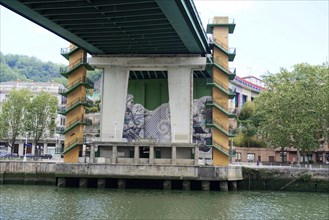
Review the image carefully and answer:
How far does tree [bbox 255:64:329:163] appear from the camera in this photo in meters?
51.4

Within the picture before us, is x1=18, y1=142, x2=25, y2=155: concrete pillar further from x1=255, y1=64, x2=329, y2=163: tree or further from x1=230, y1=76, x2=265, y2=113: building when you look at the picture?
x1=255, y1=64, x2=329, y2=163: tree

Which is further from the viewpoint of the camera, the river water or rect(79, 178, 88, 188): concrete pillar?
rect(79, 178, 88, 188): concrete pillar

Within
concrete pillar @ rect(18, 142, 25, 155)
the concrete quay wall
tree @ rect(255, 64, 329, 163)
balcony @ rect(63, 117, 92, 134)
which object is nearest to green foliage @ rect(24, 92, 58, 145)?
concrete pillar @ rect(18, 142, 25, 155)

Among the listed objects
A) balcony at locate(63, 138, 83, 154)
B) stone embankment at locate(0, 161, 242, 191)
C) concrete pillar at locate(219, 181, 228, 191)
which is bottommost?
concrete pillar at locate(219, 181, 228, 191)

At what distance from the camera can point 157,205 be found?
31.1 metres

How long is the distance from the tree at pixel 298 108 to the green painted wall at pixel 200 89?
761 centimetres

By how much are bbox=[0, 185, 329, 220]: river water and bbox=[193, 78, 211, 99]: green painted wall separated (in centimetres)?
1714

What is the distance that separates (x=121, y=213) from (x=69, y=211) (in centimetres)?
324

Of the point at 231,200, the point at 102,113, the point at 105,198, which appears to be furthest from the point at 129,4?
the point at 102,113

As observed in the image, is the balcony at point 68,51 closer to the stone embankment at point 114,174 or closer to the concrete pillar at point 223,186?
the stone embankment at point 114,174

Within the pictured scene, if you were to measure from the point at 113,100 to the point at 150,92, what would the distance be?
745cm

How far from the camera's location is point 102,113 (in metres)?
51.1

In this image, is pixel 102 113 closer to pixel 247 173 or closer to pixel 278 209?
pixel 247 173

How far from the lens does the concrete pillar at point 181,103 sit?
49375 millimetres
